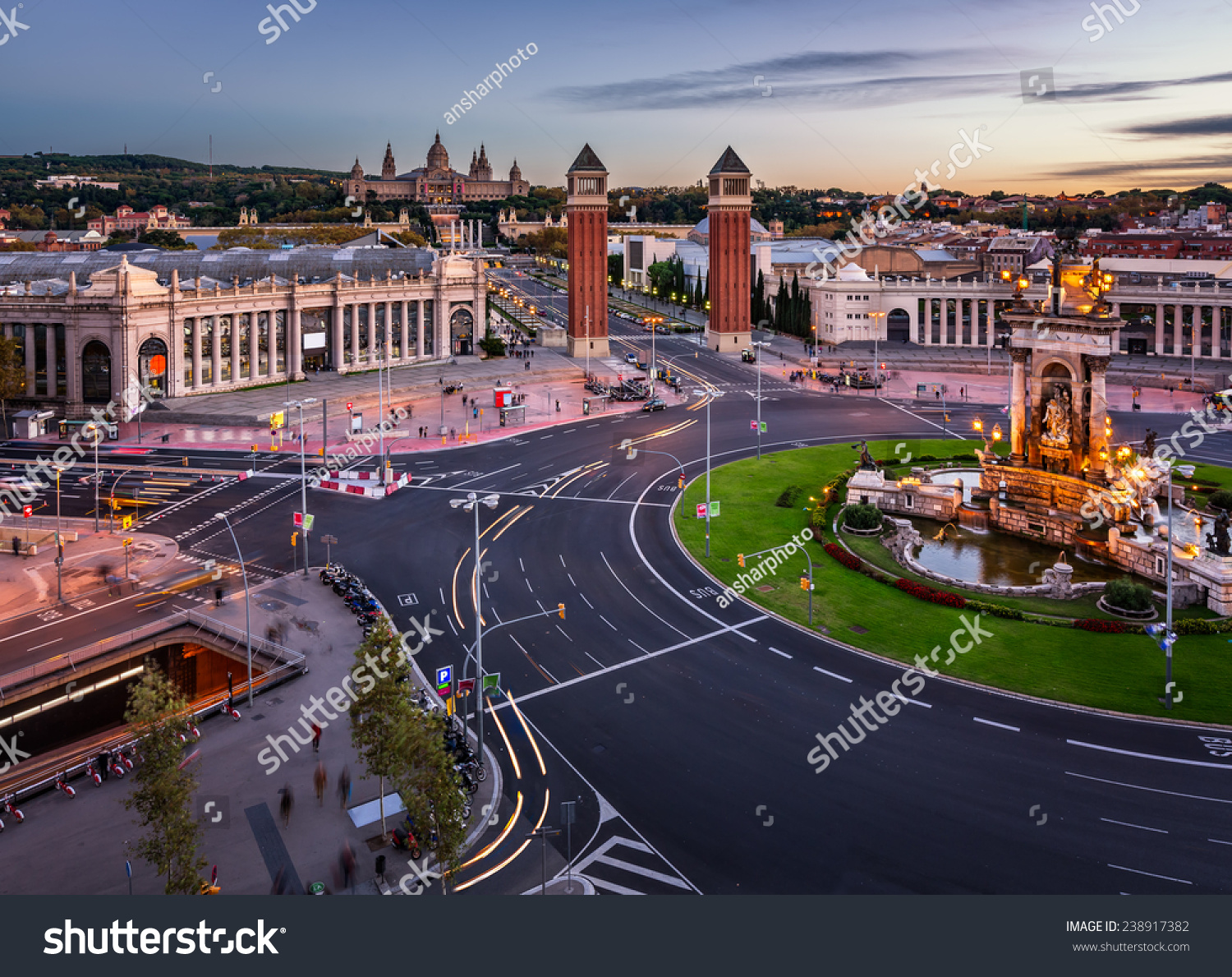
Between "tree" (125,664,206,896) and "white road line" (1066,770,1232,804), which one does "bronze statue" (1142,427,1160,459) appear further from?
"tree" (125,664,206,896)

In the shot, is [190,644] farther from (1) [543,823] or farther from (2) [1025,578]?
(2) [1025,578]

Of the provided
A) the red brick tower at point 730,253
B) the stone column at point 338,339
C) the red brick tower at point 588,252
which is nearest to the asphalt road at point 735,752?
the stone column at point 338,339

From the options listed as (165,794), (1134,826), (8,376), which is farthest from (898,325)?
(165,794)

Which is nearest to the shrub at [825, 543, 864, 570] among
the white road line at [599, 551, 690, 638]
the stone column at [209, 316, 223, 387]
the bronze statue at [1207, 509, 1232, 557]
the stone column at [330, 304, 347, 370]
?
the white road line at [599, 551, 690, 638]

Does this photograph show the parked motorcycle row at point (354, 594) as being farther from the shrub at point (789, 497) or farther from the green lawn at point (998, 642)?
the shrub at point (789, 497)

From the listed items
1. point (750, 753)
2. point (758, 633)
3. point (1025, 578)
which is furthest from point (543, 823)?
point (1025, 578)

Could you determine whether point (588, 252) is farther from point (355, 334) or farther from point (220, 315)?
point (220, 315)
